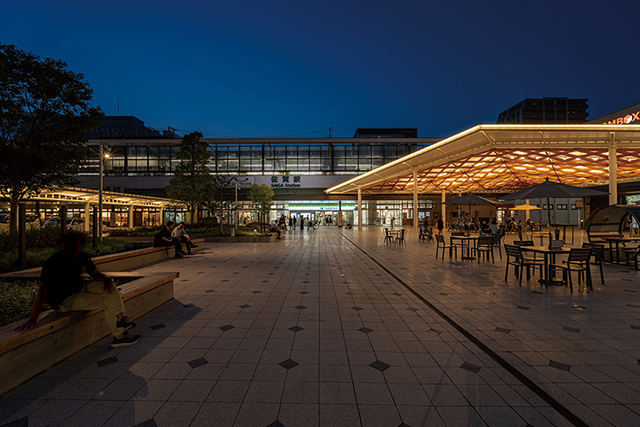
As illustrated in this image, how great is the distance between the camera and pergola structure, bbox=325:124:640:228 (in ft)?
48.9

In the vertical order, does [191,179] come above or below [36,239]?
above

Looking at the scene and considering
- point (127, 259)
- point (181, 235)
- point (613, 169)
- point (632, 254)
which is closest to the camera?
point (127, 259)

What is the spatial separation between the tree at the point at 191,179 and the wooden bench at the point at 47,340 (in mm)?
17280

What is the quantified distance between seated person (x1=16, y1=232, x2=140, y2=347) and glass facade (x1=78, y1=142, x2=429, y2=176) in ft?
123

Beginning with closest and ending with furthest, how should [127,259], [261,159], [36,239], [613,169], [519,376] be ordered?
[519,376] → [36,239] → [127,259] → [613,169] → [261,159]

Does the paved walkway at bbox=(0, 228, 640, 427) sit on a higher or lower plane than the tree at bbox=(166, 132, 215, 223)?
lower

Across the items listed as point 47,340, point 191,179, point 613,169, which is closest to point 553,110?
point 613,169

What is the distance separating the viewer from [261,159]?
40875 mm

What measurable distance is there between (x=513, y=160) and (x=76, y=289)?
26.2 m

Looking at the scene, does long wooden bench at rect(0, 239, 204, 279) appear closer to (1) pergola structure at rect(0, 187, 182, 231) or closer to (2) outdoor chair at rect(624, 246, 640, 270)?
(1) pergola structure at rect(0, 187, 182, 231)

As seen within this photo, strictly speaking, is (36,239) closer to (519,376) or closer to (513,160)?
(519,376)

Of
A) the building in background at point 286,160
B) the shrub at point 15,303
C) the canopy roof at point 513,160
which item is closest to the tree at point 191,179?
the canopy roof at point 513,160

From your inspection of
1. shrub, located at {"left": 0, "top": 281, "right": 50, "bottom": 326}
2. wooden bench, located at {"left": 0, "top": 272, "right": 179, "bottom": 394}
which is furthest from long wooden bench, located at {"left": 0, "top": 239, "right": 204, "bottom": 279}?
wooden bench, located at {"left": 0, "top": 272, "right": 179, "bottom": 394}

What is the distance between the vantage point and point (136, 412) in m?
2.44
